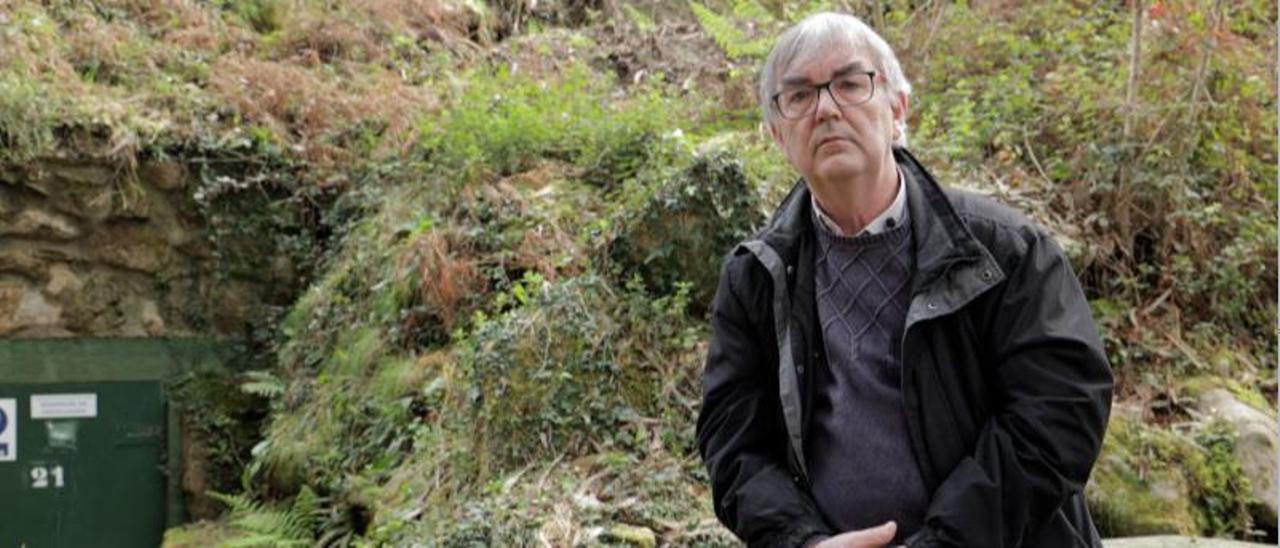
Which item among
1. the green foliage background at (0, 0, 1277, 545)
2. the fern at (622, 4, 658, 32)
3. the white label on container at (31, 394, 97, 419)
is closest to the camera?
the green foliage background at (0, 0, 1277, 545)

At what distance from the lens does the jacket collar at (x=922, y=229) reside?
8.25ft

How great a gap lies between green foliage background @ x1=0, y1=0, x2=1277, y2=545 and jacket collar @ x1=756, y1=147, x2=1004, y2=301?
8.23 feet

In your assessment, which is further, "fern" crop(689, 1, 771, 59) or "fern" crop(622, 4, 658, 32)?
"fern" crop(622, 4, 658, 32)

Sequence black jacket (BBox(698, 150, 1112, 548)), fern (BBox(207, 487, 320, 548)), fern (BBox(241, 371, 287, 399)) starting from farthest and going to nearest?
fern (BBox(241, 371, 287, 399)) → fern (BBox(207, 487, 320, 548)) → black jacket (BBox(698, 150, 1112, 548))

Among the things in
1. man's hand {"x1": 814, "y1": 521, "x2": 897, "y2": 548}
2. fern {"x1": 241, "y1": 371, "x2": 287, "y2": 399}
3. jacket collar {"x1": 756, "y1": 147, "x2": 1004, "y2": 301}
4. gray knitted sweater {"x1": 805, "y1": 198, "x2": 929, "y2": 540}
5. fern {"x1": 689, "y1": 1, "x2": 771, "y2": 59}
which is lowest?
fern {"x1": 241, "y1": 371, "x2": 287, "y2": 399}

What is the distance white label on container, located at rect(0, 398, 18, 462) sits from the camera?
9.50m

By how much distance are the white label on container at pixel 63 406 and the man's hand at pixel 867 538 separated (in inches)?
335

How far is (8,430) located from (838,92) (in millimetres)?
8771

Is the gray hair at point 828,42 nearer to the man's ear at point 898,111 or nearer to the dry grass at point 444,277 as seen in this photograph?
the man's ear at point 898,111

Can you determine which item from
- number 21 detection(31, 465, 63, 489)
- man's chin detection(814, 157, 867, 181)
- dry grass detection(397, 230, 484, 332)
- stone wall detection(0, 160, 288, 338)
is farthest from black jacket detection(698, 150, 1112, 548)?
number 21 detection(31, 465, 63, 489)

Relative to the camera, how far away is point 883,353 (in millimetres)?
2582

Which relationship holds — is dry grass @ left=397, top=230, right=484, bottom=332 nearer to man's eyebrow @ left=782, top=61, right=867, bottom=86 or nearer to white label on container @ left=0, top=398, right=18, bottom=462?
white label on container @ left=0, top=398, right=18, bottom=462

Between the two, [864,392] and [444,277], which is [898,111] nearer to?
[864,392]

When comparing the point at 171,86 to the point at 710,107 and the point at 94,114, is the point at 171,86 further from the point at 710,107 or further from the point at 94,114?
the point at 710,107
